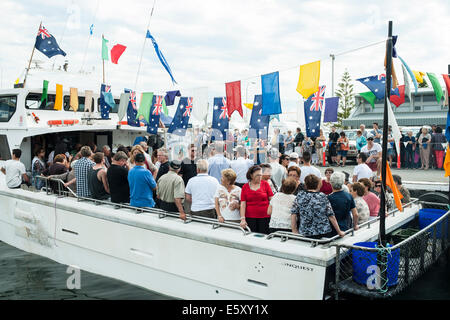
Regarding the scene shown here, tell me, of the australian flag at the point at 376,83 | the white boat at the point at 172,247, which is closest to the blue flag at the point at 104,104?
the white boat at the point at 172,247

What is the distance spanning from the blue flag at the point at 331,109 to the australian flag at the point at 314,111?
353 millimetres

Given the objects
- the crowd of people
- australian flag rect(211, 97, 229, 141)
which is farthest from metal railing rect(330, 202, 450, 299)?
australian flag rect(211, 97, 229, 141)

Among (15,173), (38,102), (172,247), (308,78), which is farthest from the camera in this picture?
(38,102)

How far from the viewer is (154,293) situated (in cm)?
616

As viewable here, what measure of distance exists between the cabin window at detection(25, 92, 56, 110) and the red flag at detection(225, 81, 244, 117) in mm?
5377

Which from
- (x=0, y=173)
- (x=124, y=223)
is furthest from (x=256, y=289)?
(x=0, y=173)

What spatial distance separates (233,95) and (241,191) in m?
3.64

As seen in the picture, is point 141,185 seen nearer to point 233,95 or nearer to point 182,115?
point 233,95

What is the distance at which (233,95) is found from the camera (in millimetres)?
8773

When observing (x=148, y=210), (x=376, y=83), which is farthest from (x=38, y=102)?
(x=376, y=83)

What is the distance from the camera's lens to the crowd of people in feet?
16.0

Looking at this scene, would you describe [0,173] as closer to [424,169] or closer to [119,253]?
[119,253]

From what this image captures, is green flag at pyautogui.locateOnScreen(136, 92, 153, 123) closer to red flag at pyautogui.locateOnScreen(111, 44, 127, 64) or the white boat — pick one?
red flag at pyautogui.locateOnScreen(111, 44, 127, 64)

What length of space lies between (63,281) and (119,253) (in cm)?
130
